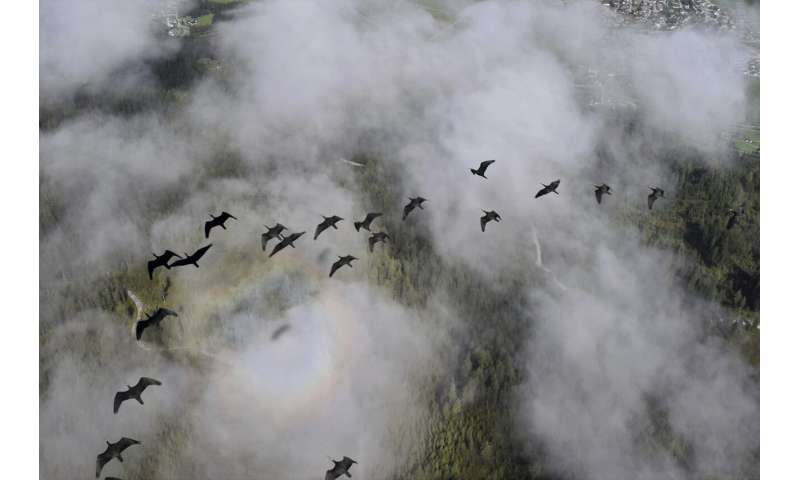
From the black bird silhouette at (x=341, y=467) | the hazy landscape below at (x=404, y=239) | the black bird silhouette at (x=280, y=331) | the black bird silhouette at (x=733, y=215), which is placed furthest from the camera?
the black bird silhouette at (x=733, y=215)

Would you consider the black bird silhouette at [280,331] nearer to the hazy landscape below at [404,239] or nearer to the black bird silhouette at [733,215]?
the hazy landscape below at [404,239]

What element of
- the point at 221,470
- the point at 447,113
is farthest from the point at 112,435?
the point at 447,113

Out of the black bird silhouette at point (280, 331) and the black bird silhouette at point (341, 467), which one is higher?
the black bird silhouette at point (341, 467)

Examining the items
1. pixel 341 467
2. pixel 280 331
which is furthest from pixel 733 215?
pixel 341 467

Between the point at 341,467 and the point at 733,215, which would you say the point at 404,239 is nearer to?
the point at 341,467

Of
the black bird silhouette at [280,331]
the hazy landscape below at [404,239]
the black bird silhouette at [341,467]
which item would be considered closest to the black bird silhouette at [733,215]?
the hazy landscape below at [404,239]

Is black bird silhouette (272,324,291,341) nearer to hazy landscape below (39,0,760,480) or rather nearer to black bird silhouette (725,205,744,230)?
hazy landscape below (39,0,760,480)

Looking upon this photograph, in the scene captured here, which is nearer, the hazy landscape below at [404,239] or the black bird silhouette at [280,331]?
the hazy landscape below at [404,239]

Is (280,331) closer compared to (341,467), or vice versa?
(341,467)

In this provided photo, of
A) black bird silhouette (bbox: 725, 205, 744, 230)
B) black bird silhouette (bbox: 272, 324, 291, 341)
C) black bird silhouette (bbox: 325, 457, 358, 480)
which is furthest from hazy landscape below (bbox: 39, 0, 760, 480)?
black bird silhouette (bbox: 325, 457, 358, 480)
